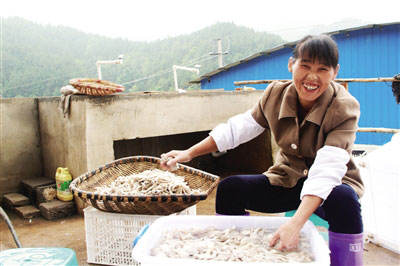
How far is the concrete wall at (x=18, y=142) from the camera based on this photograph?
456cm

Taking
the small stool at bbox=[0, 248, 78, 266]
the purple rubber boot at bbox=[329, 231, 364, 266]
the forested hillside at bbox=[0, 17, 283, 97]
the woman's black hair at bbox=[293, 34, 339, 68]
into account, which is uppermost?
the forested hillside at bbox=[0, 17, 283, 97]

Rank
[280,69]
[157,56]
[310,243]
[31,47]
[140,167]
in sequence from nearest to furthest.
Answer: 1. [310,243]
2. [140,167]
3. [280,69]
4. [31,47]
5. [157,56]

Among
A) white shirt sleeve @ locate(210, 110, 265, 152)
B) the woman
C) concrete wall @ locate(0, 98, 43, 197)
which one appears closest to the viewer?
the woman

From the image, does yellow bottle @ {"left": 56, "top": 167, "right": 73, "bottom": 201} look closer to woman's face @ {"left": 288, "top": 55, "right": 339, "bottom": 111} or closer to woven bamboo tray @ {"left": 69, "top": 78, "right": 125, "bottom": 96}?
woven bamboo tray @ {"left": 69, "top": 78, "right": 125, "bottom": 96}

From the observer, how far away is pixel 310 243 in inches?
58.0

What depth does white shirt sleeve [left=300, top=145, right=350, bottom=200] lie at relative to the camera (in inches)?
58.4

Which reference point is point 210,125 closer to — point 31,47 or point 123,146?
point 123,146

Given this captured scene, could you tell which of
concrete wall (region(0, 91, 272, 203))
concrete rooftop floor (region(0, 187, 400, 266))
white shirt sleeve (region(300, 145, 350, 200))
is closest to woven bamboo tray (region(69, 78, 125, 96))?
concrete wall (region(0, 91, 272, 203))

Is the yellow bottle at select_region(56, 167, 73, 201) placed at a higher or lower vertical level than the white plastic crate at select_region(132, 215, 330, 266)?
lower

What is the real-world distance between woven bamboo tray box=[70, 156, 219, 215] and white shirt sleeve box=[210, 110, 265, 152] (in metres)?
0.44

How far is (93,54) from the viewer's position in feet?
76.9

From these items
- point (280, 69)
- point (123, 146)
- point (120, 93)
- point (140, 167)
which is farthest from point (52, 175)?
point (280, 69)

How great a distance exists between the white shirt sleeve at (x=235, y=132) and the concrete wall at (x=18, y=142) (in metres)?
3.55

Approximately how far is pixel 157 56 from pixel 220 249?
2372 centimetres
